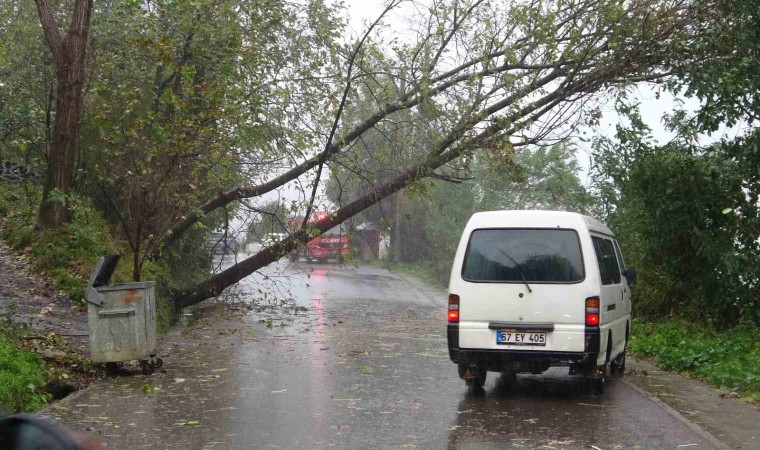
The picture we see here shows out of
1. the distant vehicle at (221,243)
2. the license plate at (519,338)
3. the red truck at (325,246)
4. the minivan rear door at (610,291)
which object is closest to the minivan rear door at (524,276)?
the license plate at (519,338)

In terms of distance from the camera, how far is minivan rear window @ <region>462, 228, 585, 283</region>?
31.1ft

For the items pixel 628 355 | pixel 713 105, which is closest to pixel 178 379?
pixel 628 355

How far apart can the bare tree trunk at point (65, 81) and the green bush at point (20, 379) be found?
6547 millimetres

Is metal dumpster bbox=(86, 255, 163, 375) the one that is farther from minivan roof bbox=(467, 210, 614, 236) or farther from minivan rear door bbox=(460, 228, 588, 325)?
minivan roof bbox=(467, 210, 614, 236)

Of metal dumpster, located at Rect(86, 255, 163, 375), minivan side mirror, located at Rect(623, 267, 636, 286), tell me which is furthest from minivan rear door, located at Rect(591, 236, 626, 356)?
metal dumpster, located at Rect(86, 255, 163, 375)

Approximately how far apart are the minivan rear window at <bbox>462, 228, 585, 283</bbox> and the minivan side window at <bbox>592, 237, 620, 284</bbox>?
43 centimetres

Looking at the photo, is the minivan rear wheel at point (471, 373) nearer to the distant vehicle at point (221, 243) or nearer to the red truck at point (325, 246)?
the red truck at point (325, 246)

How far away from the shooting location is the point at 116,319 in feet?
34.7

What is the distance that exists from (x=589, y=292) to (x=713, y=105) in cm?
577

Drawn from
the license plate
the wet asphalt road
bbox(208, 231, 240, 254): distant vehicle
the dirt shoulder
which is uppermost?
bbox(208, 231, 240, 254): distant vehicle

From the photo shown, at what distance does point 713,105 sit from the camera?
13602 millimetres

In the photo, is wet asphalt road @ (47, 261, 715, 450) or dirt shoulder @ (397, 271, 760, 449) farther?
dirt shoulder @ (397, 271, 760, 449)

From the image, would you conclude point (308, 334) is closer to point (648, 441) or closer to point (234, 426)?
point (234, 426)

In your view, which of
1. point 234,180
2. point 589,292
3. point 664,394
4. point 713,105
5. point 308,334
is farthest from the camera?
point 234,180
